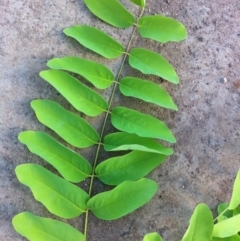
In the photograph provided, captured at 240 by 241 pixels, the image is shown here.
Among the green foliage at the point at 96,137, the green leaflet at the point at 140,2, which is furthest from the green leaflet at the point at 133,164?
the green leaflet at the point at 140,2

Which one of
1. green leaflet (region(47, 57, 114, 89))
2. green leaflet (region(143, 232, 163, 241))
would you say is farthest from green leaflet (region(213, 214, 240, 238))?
green leaflet (region(47, 57, 114, 89))

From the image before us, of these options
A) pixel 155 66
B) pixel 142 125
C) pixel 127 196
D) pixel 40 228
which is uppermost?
pixel 155 66

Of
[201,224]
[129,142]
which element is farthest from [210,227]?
[129,142]

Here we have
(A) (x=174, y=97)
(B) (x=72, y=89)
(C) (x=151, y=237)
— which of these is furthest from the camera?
(A) (x=174, y=97)

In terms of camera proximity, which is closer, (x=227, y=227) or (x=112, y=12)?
(x=227, y=227)

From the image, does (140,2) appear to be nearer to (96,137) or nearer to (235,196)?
(96,137)

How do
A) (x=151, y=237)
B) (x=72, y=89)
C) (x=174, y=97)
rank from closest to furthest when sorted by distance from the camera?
(x=151, y=237), (x=72, y=89), (x=174, y=97)

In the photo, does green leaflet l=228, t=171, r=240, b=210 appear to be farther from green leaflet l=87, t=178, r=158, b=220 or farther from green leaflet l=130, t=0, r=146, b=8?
green leaflet l=130, t=0, r=146, b=8
